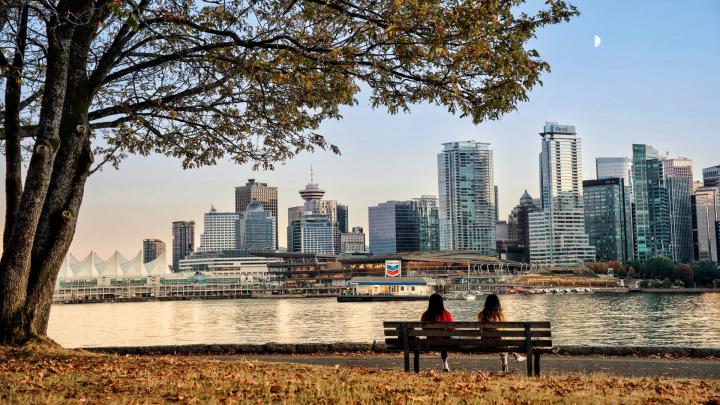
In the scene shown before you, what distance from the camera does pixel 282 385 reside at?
9305 millimetres

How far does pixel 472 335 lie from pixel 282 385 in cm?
423

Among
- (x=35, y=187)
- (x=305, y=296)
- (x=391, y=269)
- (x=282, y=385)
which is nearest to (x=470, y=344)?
(x=282, y=385)

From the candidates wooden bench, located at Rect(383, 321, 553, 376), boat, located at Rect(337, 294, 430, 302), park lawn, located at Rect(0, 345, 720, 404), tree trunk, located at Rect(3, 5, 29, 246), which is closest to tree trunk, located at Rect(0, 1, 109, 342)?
tree trunk, located at Rect(3, 5, 29, 246)

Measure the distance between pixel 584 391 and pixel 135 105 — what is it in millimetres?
9798

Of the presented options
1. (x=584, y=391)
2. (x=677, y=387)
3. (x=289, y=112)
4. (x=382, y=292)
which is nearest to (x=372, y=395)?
(x=584, y=391)

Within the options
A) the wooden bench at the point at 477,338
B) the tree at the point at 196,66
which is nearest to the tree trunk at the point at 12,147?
the tree at the point at 196,66

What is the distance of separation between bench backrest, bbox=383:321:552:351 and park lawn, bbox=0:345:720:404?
0.86 metres

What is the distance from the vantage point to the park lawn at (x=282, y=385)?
27.9 feet

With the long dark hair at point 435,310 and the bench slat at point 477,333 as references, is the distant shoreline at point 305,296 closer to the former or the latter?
the long dark hair at point 435,310

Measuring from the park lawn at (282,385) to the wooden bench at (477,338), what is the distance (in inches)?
31.7

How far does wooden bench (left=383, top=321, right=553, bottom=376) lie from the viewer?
40.3ft

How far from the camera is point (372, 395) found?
8.62m

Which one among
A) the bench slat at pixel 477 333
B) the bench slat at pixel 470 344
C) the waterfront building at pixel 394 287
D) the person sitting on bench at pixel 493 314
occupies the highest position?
the person sitting on bench at pixel 493 314

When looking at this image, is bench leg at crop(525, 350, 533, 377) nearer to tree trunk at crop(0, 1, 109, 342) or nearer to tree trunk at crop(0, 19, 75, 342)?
tree trunk at crop(0, 1, 109, 342)
